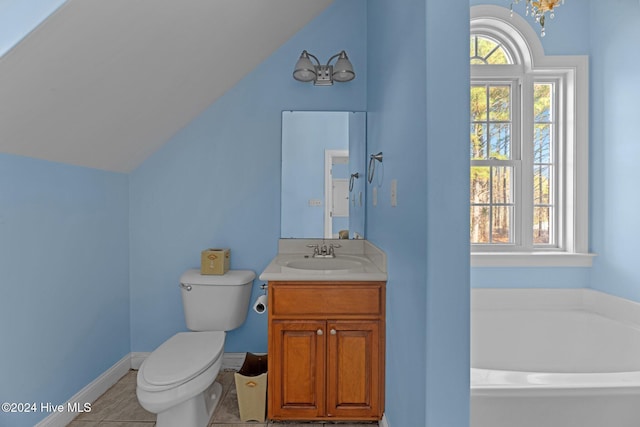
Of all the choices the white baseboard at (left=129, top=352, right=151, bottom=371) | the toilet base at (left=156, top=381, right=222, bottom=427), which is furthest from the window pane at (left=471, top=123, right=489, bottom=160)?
the white baseboard at (left=129, top=352, right=151, bottom=371)

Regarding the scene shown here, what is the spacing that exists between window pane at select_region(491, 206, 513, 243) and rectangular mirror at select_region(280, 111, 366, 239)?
973 millimetres

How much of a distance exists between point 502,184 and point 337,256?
132cm

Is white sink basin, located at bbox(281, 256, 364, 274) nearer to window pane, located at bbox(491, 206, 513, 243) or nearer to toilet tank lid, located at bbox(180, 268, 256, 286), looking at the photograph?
toilet tank lid, located at bbox(180, 268, 256, 286)

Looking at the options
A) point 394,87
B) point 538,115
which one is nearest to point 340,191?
point 394,87

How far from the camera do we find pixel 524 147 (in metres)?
2.64

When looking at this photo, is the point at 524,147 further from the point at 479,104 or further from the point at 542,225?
the point at 542,225

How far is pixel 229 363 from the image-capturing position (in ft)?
8.77

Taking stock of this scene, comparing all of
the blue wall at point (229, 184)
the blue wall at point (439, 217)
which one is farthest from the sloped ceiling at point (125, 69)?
the blue wall at point (439, 217)

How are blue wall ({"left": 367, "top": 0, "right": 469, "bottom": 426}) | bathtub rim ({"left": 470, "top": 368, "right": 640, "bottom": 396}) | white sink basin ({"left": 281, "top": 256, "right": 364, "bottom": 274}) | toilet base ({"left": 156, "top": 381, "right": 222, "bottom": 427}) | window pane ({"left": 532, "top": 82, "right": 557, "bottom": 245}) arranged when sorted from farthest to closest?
window pane ({"left": 532, "top": 82, "right": 557, "bottom": 245}), white sink basin ({"left": 281, "top": 256, "right": 364, "bottom": 274}), toilet base ({"left": 156, "top": 381, "right": 222, "bottom": 427}), bathtub rim ({"left": 470, "top": 368, "right": 640, "bottom": 396}), blue wall ({"left": 367, "top": 0, "right": 469, "bottom": 426})

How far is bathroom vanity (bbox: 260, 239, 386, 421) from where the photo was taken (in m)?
1.93

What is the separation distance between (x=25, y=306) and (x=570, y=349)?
3093mm

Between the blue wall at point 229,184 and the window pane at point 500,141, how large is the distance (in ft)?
3.35

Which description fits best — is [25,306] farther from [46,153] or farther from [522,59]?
[522,59]

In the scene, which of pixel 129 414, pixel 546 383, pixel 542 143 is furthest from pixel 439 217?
pixel 129 414
